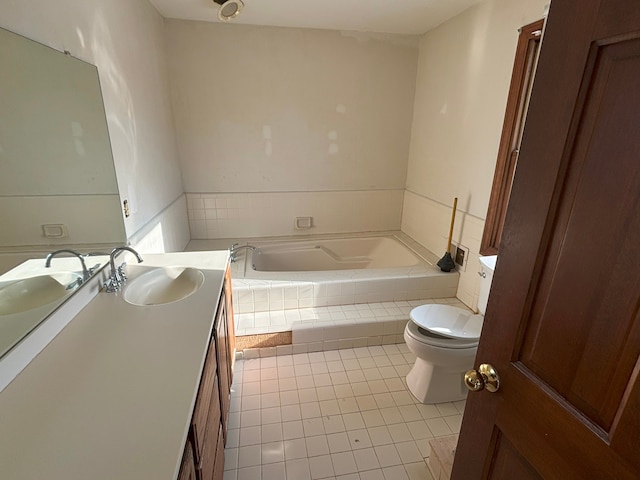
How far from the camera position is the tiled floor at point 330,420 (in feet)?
4.94

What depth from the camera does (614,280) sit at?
1.77 ft

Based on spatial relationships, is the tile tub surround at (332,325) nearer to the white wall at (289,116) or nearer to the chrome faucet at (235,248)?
the chrome faucet at (235,248)

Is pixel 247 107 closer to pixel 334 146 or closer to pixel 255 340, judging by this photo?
pixel 334 146

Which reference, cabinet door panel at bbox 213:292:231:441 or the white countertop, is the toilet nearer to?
cabinet door panel at bbox 213:292:231:441

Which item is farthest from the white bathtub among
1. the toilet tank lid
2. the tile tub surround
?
the toilet tank lid

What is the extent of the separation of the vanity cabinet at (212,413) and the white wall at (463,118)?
1.82 meters

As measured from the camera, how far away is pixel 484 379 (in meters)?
0.83

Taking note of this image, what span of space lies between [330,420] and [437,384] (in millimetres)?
642

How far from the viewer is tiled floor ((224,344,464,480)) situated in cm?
151

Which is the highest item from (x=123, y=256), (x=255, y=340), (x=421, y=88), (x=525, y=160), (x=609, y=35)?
(x=421, y=88)

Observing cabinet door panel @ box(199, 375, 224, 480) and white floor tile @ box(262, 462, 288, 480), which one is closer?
cabinet door panel @ box(199, 375, 224, 480)

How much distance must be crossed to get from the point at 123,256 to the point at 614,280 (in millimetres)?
1846

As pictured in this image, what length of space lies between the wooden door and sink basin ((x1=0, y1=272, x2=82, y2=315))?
1.39m

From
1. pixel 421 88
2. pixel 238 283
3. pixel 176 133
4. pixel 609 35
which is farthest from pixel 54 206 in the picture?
pixel 421 88
